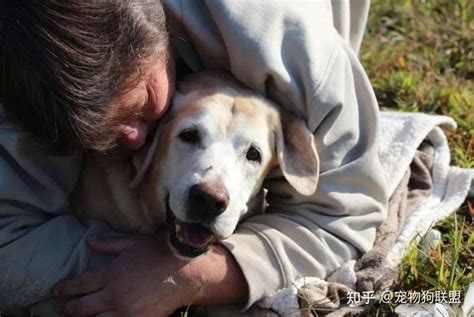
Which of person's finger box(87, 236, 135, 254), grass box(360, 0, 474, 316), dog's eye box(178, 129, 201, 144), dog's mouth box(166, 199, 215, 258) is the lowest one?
grass box(360, 0, 474, 316)

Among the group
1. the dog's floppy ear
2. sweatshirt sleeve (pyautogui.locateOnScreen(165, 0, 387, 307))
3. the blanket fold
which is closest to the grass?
the blanket fold

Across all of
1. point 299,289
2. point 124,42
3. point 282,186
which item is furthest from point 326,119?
point 124,42

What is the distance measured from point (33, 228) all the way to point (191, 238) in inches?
20.7

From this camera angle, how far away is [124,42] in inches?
96.5

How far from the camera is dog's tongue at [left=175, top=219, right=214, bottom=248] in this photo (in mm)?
2582

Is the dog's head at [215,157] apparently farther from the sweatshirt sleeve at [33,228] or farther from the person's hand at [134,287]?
the sweatshirt sleeve at [33,228]

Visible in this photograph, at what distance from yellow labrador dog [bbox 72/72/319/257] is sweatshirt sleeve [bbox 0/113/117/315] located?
120 millimetres

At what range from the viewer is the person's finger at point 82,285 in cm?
265

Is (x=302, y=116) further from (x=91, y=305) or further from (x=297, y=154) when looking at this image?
(x=91, y=305)

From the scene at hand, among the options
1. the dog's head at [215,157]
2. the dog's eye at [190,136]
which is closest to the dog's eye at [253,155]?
the dog's head at [215,157]

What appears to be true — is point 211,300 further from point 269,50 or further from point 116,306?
point 269,50

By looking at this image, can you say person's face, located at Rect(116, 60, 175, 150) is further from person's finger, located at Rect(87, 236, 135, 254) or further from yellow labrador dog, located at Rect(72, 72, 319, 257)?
person's finger, located at Rect(87, 236, 135, 254)

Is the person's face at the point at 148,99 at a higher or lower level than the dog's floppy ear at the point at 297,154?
higher

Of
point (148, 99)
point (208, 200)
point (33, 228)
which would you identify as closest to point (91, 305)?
point (33, 228)
